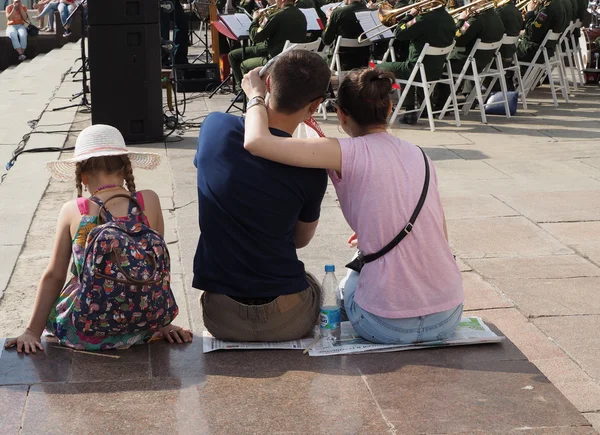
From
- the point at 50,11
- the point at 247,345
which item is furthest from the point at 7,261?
the point at 50,11

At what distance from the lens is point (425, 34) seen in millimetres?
9430

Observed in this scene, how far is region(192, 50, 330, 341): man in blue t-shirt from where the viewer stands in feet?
10.7

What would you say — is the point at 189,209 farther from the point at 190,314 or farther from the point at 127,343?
the point at 127,343

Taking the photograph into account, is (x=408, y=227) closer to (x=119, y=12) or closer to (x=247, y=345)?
(x=247, y=345)

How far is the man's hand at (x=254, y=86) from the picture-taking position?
3420 mm

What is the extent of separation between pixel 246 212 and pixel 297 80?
1.65 ft

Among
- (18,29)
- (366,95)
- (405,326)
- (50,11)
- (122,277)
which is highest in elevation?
(366,95)

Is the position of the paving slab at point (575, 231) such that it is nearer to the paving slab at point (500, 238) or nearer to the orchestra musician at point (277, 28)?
the paving slab at point (500, 238)

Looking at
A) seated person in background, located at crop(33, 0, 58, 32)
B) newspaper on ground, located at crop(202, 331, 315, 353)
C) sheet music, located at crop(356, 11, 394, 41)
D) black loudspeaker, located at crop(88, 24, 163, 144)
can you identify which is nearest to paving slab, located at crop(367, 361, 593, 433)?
newspaper on ground, located at crop(202, 331, 315, 353)

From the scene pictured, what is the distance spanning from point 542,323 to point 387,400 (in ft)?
4.62

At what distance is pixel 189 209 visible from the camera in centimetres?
→ 628

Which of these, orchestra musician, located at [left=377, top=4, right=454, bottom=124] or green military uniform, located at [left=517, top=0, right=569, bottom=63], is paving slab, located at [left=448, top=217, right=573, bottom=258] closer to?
orchestra musician, located at [left=377, top=4, right=454, bottom=124]

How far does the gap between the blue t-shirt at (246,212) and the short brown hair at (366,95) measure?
26 cm

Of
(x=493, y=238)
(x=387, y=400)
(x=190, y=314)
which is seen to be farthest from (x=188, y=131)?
(x=387, y=400)
